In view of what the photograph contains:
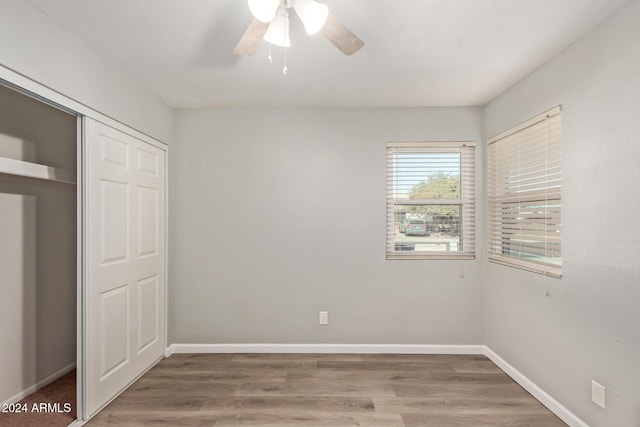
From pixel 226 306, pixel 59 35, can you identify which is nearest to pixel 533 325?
pixel 226 306

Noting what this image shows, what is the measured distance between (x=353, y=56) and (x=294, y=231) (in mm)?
1743

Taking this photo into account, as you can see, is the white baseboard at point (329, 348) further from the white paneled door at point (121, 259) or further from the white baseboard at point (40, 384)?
the white baseboard at point (40, 384)

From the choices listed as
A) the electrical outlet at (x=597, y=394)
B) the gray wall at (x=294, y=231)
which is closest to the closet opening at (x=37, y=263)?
the gray wall at (x=294, y=231)

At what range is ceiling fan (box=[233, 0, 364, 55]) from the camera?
1.53 metres

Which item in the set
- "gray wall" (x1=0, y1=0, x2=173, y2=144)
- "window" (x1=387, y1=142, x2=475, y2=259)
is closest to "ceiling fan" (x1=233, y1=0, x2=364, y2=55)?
"gray wall" (x1=0, y1=0, x2=173, y2=144)

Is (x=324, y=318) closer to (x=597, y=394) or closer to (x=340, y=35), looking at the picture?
(x=597, y=394)

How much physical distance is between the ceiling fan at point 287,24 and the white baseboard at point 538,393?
264 cm

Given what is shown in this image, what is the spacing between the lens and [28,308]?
2580mm

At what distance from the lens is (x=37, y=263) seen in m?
2.67

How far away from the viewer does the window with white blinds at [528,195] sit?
2.39m

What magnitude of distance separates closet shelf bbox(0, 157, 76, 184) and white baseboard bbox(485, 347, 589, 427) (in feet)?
12.6

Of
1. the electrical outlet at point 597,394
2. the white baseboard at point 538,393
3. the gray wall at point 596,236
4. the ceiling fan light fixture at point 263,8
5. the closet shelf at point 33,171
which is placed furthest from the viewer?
the white baseboard at point 538,393

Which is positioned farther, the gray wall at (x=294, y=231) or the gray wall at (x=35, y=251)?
the gray wall at (x=294, y=231)

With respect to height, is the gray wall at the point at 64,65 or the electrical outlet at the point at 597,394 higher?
the gray wall at the point at 64,65
